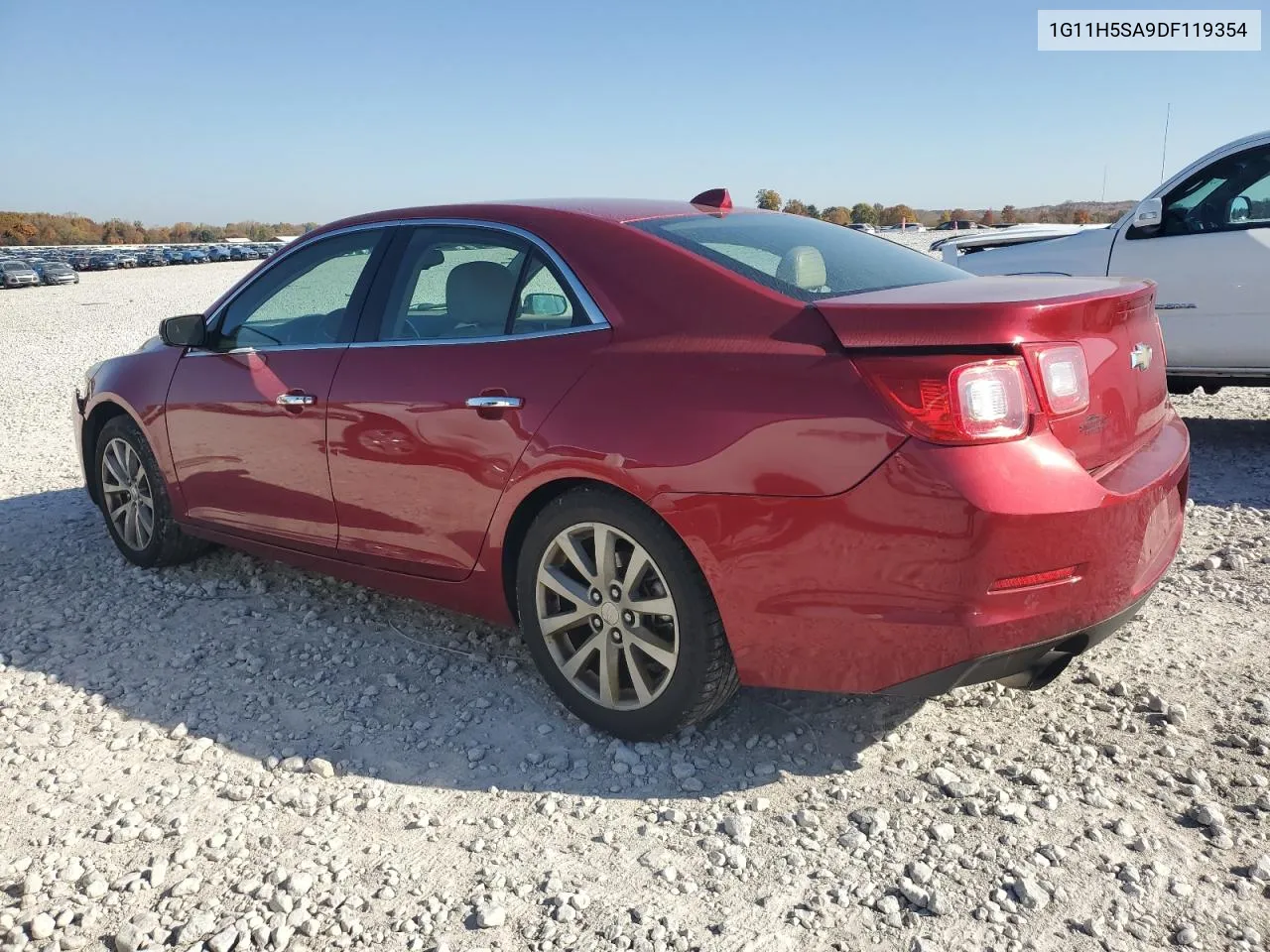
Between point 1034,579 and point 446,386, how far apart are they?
1894mm

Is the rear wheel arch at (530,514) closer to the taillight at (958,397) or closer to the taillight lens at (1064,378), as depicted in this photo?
the taillight at (958,397)

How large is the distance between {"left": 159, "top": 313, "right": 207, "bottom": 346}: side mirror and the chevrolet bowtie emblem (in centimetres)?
363

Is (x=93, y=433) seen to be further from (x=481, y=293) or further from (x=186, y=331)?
(x=481, y=293)

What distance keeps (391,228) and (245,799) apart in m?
2.09

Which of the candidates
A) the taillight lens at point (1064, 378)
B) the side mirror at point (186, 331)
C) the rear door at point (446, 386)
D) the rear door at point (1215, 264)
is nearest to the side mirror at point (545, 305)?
the rear door at point (446, 386)

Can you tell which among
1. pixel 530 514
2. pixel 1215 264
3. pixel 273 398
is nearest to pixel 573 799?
pixel 530 514

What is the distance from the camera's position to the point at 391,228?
397 cm

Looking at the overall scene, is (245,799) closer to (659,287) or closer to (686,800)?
(686,800)

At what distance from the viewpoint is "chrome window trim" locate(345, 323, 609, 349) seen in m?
3.20

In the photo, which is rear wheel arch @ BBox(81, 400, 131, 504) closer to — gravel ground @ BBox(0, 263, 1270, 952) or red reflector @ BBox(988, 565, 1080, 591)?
gravel ground @ BBox(0, 263, 1270, 952)

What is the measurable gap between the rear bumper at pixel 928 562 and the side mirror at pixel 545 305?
780 mm

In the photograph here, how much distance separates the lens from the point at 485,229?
3650 millimetres

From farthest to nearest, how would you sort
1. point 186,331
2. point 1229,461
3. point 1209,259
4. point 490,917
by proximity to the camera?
point 1209,259, point 1229,461, point 186,331, point 490,917

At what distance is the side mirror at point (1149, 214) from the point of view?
659 cm
